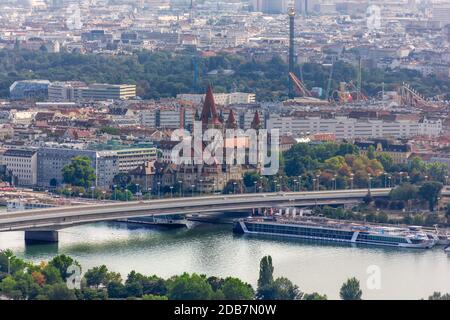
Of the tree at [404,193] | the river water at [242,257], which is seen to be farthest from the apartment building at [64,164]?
the river water at [242,257]

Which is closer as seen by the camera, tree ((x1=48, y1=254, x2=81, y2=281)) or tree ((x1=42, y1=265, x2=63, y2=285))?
tree ((x1=42, y1=265, x2=63, y2=285))

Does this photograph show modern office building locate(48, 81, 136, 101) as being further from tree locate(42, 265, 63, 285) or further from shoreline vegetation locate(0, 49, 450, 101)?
tree locate(42, 265, 63, 285)

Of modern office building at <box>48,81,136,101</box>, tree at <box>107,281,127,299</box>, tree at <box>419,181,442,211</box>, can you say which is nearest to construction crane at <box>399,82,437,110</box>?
modern office building at <box>48,81,136,101</box>

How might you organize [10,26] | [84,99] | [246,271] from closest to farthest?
[246,271] < [84,99] < [10,26]

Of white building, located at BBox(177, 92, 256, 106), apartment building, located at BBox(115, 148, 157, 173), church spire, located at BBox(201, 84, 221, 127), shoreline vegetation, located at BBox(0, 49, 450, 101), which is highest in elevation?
church spire, located at BBox(201, 84, 221, 127)
